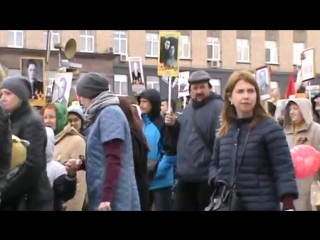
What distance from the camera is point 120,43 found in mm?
42812

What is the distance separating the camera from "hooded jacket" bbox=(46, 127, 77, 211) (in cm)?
627

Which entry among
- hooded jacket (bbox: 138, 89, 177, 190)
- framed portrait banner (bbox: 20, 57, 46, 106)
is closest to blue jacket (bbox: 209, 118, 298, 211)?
hooded jacket (bbox: 138, 89, 177, 190)

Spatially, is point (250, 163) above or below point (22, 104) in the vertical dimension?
below

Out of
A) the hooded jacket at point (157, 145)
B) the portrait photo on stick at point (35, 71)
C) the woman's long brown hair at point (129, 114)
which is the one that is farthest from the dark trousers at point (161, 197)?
the portrait photo on stick at point (35, 71)

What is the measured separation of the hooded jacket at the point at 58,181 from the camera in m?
6.27

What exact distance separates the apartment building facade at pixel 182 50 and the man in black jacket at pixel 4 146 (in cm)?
3400

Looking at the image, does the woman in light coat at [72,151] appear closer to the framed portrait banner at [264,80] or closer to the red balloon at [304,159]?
the red balloon at [304,159]

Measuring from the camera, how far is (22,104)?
579 centimetres

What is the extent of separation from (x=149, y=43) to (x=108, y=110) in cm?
3787

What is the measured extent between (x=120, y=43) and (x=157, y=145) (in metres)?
34.8

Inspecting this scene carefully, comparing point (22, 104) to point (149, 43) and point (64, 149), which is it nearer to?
point (64, 149)

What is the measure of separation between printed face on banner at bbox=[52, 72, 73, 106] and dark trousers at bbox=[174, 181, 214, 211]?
6.66 meters

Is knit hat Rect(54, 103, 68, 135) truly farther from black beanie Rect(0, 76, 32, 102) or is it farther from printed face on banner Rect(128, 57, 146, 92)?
printed face on banner Rect(128, 57, 146, 92)
